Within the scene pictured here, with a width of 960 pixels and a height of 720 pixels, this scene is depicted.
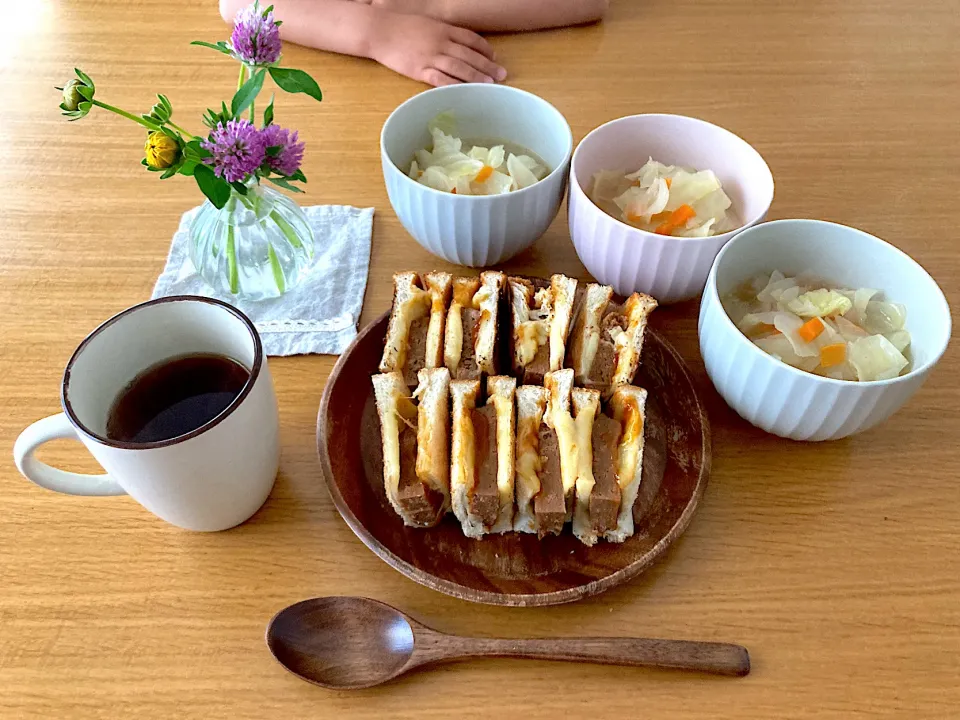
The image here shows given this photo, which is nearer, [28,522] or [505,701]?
[505,701]

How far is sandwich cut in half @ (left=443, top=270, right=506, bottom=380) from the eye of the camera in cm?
83

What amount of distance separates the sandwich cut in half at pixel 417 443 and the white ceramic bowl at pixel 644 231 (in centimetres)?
28

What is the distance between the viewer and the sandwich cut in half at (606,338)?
0.82m

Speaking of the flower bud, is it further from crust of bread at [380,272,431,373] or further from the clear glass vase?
crust of bread at [380,272,431,373]

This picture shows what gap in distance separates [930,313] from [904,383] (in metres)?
0.15

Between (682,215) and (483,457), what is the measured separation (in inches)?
17.0

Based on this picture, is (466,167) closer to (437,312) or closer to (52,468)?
(437,312)

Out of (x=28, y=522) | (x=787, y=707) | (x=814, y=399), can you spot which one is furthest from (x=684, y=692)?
(x=28, y=522)

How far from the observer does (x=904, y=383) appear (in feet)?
2.36

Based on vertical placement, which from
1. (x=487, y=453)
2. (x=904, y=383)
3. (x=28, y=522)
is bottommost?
(x=28, y=522)

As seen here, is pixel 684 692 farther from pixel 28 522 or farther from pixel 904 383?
pixel 28 522

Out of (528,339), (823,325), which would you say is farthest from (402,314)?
(823,325)

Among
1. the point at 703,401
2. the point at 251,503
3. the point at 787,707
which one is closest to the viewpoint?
the point at 787,707

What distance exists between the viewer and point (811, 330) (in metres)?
0.82
